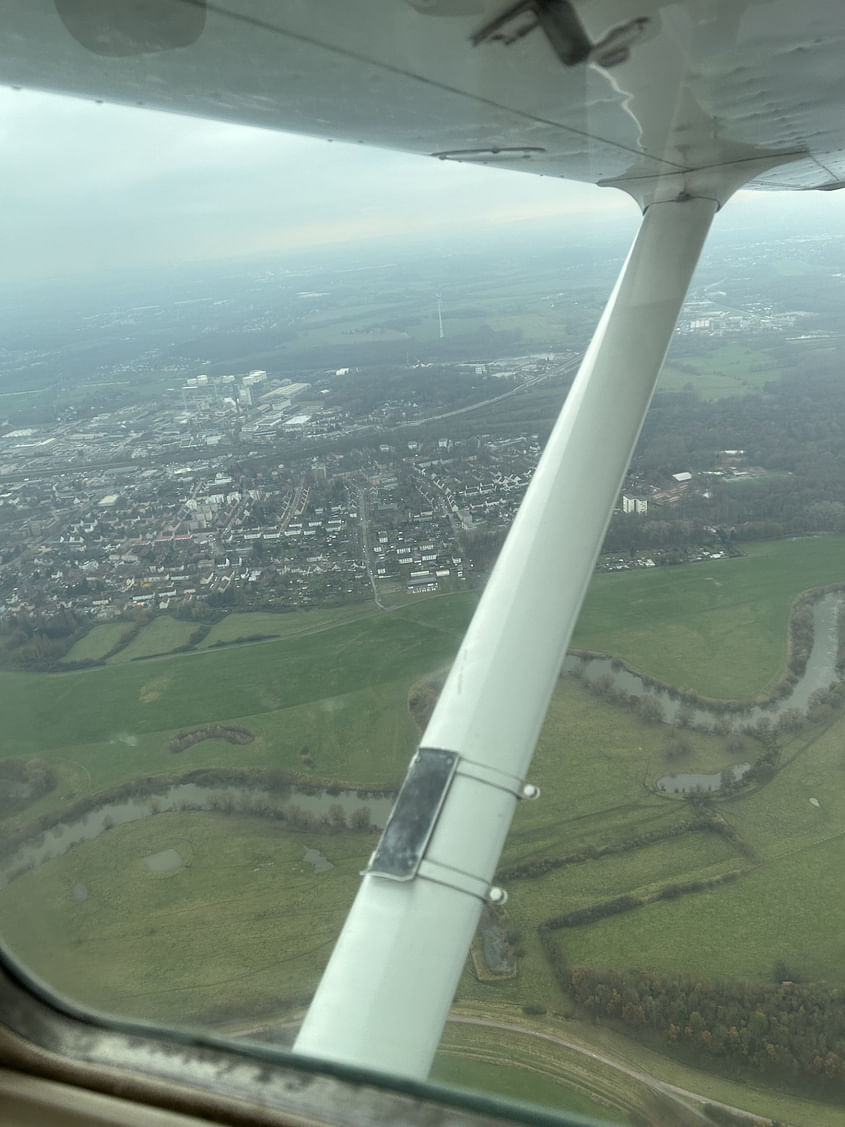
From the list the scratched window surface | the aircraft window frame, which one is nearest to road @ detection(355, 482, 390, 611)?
the scratched window surface

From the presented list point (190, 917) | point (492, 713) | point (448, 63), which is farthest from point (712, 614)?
point (448, 63)

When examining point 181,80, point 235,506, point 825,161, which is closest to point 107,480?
point 235,506

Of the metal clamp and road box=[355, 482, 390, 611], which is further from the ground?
road box=[355, 482, 390, 611]

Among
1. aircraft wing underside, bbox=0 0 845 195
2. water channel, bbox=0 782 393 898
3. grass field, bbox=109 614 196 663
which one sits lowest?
water channel, bbox=0 782 393 898

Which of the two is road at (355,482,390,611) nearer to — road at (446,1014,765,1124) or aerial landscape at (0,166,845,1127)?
aerial landscape at (0,166,845,1127)

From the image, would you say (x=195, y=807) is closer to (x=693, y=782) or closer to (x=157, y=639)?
(x=157, y=639)

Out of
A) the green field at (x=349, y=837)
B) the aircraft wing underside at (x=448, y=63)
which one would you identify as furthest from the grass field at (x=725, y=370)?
the aircraft wing underside at (x=448, y=63)
